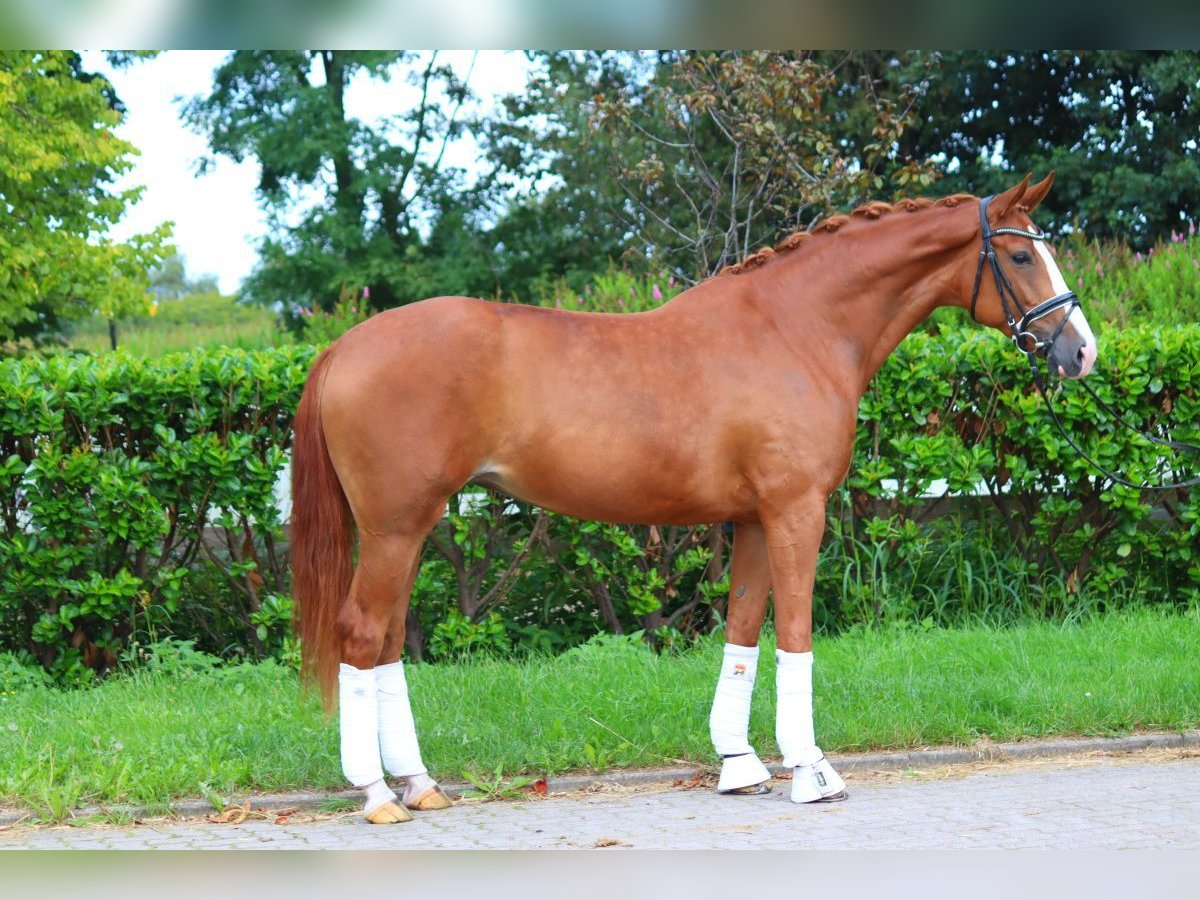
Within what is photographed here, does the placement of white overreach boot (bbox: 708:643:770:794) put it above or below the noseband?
below

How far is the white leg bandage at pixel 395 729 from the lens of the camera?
4641 millimetres

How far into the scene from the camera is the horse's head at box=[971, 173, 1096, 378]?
182 inches

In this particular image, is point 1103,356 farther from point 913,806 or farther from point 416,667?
point 416,667

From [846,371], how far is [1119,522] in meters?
3.52

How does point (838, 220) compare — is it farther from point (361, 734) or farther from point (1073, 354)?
point (361, 734)

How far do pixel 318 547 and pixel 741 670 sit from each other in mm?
1784

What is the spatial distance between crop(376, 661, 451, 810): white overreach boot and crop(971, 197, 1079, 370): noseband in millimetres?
2770

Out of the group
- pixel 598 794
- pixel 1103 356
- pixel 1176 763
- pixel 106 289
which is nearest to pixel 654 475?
pixel 598 794

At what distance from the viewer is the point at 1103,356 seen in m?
7.23

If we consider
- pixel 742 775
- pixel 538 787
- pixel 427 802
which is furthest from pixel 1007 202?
pixel 427 802

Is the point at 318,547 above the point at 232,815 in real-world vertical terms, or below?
above

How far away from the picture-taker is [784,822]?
438cm

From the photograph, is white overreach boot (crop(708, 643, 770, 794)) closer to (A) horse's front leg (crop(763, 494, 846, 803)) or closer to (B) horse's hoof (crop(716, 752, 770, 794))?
(B) horse's hoof (crop(716, 752, 770, 794))

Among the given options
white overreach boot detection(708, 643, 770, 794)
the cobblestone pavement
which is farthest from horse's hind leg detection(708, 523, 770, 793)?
the cobblestone pavement
